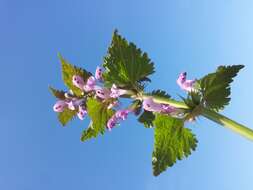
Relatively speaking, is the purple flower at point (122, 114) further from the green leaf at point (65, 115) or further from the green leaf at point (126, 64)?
the green leaf at point (65, 115)

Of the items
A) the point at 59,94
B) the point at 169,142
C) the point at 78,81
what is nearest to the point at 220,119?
the point at 169,142

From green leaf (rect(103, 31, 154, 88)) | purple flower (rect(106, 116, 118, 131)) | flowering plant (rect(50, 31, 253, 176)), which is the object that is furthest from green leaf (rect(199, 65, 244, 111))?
purple flower (rect(106, 116, 118, 131))

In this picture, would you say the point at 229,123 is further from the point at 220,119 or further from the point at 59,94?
the point at 59,94

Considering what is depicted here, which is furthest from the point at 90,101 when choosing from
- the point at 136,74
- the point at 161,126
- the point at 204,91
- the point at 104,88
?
the point at 204,91

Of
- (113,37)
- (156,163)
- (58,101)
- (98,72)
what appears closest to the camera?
(156,163)

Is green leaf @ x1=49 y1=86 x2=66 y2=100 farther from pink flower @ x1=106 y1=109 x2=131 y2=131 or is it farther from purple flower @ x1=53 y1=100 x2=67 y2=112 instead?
pink flower @ x1=106 y1=109 x2=131 y2=131

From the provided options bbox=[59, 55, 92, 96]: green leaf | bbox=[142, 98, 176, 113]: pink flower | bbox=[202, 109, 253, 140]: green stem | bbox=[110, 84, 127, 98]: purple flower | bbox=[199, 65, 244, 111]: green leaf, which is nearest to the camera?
bbox=[202, 109, 253, 140]: green stem

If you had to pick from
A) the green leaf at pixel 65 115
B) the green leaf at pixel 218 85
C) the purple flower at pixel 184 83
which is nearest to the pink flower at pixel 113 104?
the green leaf at pixel 65 115

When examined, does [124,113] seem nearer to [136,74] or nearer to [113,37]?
[136,74]
